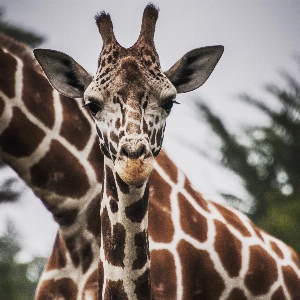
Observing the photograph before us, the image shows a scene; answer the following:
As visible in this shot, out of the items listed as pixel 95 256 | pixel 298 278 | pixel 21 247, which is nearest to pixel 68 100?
Answer: pixel 95 256

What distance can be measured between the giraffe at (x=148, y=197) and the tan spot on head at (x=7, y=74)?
0.85m

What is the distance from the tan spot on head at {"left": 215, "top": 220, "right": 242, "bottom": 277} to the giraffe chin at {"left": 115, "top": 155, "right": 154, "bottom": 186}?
1.73m

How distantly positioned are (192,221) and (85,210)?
2.52ft

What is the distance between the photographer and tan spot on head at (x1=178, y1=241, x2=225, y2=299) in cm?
490

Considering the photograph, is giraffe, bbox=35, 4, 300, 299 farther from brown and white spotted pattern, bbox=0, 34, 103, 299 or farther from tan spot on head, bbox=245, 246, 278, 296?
brown and white spotted pattern, bbox=0, 34, 103, 299

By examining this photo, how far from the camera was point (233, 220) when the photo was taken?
5660 millimetres

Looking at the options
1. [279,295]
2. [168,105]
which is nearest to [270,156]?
[279,295]

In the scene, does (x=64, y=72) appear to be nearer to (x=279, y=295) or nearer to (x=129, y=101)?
(x=129, y=101)

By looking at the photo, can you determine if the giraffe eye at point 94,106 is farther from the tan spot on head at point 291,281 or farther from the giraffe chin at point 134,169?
the tan spot on head at point 291,281

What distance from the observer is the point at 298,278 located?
576cm

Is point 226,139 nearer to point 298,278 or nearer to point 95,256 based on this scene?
point 298,278

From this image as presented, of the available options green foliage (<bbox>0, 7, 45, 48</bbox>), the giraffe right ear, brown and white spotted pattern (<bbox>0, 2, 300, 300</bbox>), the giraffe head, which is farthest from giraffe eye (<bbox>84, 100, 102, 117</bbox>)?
green foliage (<bbox>0, 7, 45, 48</bbox>)

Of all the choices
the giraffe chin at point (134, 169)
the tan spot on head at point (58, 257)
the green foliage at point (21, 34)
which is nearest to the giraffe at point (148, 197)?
the giraffe chin at point (134, 169)

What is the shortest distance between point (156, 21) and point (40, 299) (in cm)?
202
